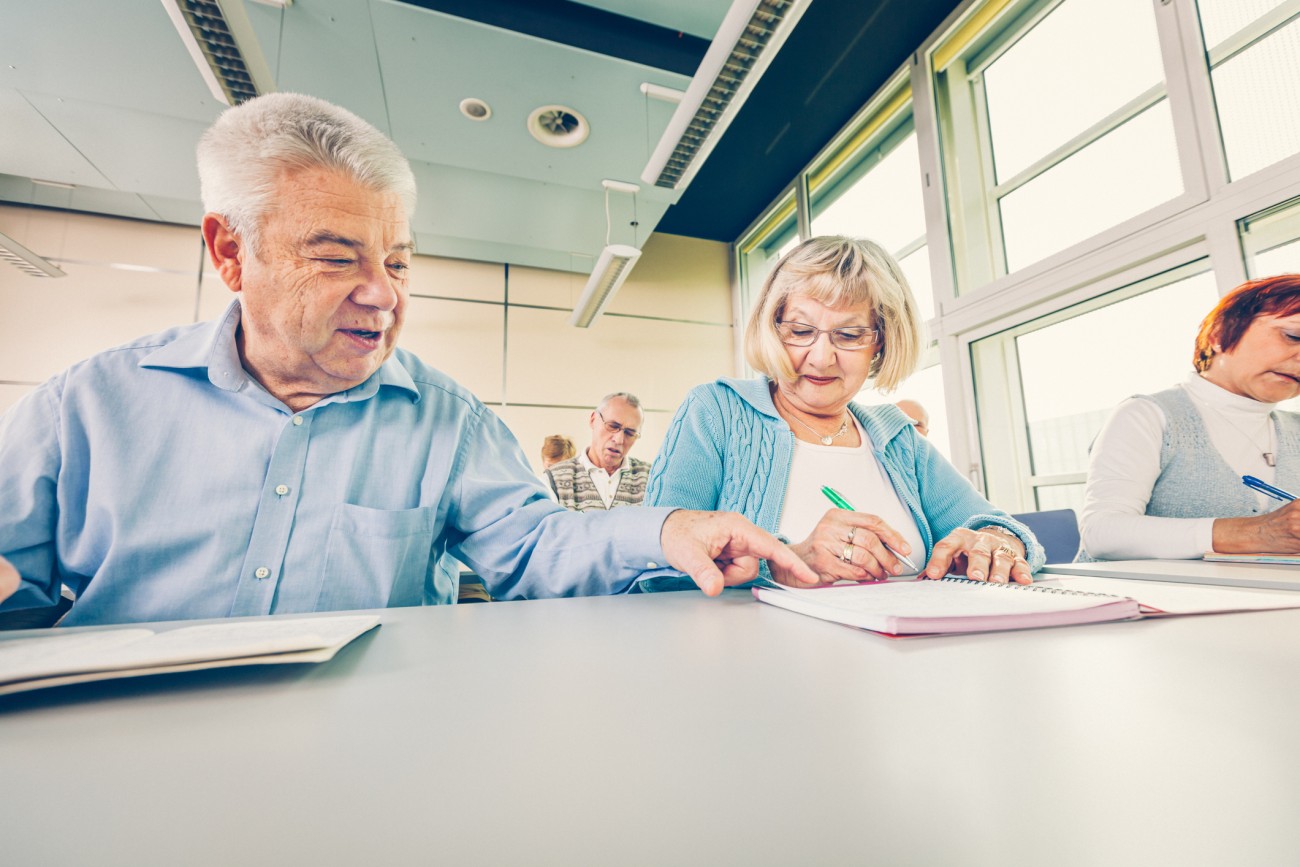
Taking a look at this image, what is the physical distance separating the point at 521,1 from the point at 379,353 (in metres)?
3.14

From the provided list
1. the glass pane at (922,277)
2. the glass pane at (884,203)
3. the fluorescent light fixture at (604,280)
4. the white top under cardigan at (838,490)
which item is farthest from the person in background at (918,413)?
the white top under cardigan at (838,490)

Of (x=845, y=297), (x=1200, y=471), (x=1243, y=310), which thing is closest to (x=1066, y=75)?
(x=1243, y=310)

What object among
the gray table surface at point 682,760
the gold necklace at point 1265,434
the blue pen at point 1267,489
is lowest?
the gray table surface at point 682,760

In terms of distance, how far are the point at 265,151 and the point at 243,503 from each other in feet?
1.77

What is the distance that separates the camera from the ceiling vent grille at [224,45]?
208 cm

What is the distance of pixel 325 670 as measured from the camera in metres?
0.44

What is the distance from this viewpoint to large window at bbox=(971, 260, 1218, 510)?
2.45 m

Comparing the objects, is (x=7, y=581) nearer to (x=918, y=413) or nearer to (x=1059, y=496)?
(x=1059, y=496)

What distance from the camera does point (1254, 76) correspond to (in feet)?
7.13

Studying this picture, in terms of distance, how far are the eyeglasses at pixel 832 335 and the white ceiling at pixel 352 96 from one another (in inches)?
99.4

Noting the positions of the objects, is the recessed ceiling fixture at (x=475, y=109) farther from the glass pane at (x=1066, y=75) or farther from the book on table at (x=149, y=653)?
the book on table at (x=149, y=653)

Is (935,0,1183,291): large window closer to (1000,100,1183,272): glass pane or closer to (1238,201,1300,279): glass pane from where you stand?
(1000,100,1183,272): glass pane

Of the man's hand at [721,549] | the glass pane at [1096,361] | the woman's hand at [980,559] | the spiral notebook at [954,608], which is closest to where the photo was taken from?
the spiral notebook at [954,608]

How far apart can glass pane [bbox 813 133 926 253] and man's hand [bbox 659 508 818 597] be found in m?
3.14
